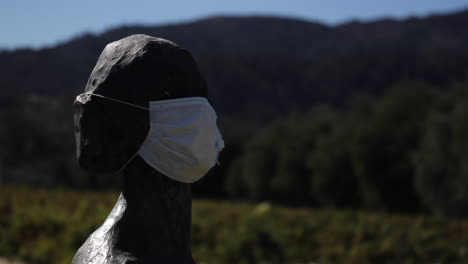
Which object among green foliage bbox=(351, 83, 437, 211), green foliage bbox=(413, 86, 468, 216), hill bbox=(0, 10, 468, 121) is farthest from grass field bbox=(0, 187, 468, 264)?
hill bbox=(0, 10, 468, 121)

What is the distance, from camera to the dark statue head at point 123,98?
9.78 feet

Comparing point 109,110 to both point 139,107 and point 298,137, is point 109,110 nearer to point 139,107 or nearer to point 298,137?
point 139,107

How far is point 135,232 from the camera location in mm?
3008

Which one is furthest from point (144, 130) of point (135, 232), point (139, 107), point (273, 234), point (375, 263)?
point (375, 263)

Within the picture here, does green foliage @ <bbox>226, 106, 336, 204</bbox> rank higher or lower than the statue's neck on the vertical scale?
lower

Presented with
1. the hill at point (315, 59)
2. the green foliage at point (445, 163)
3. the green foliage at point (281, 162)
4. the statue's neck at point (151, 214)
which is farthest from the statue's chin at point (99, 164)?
the hill at point (315, 59)

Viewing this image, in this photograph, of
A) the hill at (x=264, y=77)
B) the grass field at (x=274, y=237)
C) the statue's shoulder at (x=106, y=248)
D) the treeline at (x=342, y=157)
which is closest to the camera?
the statue's shoulder at (x=106, y=248)

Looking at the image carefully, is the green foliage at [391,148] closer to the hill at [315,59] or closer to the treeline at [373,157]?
the treeline at [373,157]

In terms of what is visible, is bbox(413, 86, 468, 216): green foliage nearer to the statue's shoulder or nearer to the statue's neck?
the statue's neck

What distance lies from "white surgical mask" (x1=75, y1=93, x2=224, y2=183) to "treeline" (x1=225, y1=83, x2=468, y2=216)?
91.5 ft

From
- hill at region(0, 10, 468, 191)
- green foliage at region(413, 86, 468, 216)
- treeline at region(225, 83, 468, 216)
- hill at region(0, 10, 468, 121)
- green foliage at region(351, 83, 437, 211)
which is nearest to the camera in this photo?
green foliage at region(413, 86, 468, 216)

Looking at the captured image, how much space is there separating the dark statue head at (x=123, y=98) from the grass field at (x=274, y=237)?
26.3ft

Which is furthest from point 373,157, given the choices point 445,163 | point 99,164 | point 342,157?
point 99,164

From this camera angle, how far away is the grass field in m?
11.0
